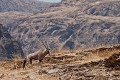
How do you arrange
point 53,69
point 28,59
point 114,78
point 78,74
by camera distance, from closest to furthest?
1. point 114,78
2. point 78,74
3. point 53,69
4. point 28,59

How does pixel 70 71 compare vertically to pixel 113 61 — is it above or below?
below

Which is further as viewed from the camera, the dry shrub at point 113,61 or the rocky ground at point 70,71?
the dry shrub at point 113,61

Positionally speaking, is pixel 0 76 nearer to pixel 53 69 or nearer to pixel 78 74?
pixel 53 69

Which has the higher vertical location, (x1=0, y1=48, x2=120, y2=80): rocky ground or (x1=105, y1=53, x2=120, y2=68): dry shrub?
(x1=105, y1=53, x2=120, y2=68): dry shrub

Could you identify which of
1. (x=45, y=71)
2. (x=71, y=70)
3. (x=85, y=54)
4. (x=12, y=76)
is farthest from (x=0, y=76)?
(x=85, y=54)

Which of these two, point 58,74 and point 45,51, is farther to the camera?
point 45,51

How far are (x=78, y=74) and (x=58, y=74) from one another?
52.4 inches

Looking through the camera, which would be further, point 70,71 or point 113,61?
point 70,71

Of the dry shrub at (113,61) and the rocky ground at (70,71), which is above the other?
the dry shrub at (113,61)

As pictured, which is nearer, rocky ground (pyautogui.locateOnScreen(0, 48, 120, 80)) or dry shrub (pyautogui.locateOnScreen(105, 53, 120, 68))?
rocky ground (pyautogui.locateOnScreen(0, 48, 120, 80))

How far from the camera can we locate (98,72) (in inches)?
735

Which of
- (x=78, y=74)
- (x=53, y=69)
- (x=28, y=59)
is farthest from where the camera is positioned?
(x=28, y=59)

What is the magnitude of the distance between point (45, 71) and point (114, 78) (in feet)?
15.6

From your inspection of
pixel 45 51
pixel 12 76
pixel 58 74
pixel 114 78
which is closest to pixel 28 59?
pixel 45 51
